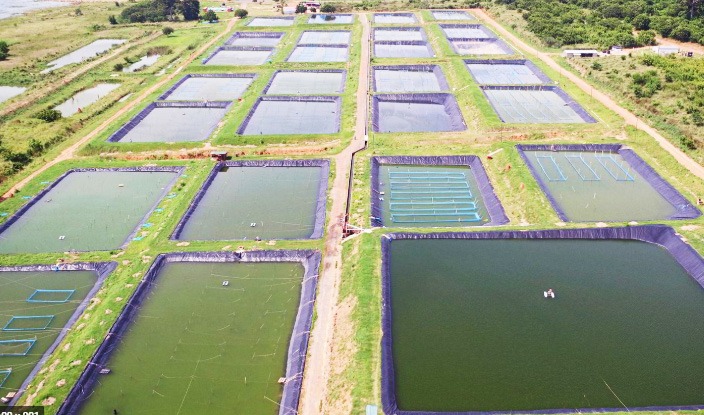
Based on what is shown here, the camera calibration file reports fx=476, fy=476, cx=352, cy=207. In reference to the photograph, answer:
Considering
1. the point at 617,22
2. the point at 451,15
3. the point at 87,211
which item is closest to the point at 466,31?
the point at 451,15

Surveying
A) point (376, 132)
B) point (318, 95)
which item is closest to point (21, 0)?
point (318, 95)

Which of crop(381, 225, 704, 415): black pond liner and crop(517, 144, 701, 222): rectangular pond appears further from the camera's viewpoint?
crop(517, 144, 701, 222): rectangular pond

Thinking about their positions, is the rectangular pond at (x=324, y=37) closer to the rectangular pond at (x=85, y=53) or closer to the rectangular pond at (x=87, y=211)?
the rectangular pond at (x=85, y=53)

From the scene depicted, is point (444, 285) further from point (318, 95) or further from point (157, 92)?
point (157, 92)

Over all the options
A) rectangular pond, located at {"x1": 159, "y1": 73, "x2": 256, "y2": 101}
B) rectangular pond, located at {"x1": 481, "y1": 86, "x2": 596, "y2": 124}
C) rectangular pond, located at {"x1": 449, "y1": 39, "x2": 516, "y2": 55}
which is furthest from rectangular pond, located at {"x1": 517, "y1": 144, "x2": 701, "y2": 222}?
rectangular pond, located at {"x1": 159, "y1": 73, "x2": 256, "y2": 101}

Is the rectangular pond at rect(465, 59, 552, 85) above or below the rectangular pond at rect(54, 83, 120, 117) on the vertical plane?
above

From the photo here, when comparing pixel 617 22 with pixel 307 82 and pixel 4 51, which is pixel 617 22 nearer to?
pixel 307 82

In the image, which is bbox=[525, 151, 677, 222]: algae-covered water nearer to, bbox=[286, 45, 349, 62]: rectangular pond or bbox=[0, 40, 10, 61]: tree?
bbox=[286, 45, 349, 62]: rectangular pond
